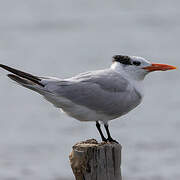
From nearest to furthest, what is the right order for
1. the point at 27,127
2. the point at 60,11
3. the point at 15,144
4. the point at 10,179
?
the point at 10,179 → the point at 15,144 → the point at 27,127 → the point at 60,11

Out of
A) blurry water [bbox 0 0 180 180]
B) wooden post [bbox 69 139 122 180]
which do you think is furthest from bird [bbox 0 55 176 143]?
blurry water [bbox 0 0 180 180]

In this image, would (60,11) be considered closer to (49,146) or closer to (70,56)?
(70,56)

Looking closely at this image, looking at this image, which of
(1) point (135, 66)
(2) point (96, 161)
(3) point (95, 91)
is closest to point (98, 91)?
(3) point (95, 91)

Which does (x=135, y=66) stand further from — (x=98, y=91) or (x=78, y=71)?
(x=78, y=71)

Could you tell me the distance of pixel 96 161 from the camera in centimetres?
523

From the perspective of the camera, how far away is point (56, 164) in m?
10.9

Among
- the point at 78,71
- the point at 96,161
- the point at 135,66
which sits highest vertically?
the point at 78,71

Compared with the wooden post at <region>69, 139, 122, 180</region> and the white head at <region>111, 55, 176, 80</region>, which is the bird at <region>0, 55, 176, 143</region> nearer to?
the white head at <region>111, 55, 176, 80</region>

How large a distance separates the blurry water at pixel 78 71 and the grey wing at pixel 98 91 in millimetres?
4712

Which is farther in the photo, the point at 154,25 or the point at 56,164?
the point at 154,25

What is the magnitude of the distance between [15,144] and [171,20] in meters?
10.6

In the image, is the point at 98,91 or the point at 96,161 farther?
the point at 98,91

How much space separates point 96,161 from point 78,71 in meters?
10.0

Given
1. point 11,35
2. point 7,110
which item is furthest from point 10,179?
point 11,35
